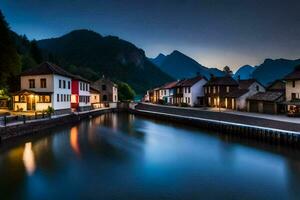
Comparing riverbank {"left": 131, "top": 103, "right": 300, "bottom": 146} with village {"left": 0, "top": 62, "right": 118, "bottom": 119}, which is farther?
village {"left": 0, "top": 62, "right": 118, "bottom": 119}

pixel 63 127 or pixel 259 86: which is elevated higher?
pixel 259 86

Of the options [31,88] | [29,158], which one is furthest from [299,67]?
[31,88]

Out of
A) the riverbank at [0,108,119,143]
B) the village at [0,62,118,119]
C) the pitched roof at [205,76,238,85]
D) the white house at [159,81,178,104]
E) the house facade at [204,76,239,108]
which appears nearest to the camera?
the riverbank at [0,108,119,143]

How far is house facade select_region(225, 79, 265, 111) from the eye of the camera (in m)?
54.4

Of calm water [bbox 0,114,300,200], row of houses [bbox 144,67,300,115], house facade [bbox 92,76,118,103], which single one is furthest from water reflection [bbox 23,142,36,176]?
house facade [bbox 92,76,118,103]

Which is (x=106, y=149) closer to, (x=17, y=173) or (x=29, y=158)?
(x=29, y=158)

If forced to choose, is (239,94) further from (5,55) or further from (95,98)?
(95,98)

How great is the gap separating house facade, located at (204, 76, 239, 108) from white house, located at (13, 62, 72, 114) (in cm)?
3392

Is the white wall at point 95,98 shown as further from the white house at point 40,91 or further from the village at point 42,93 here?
the white house at point 40,91

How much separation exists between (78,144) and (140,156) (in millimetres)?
8797

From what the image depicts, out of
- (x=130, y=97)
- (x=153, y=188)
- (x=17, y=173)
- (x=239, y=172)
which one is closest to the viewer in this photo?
(x=153, y=188)

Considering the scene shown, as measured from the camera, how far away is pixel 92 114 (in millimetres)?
65562

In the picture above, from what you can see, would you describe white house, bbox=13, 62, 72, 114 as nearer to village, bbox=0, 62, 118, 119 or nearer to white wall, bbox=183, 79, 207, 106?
village, bbox=0, 62, 118, 119

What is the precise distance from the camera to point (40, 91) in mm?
49219
